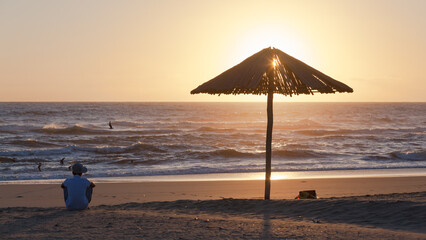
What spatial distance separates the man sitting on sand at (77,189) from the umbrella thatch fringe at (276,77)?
96.6 inches

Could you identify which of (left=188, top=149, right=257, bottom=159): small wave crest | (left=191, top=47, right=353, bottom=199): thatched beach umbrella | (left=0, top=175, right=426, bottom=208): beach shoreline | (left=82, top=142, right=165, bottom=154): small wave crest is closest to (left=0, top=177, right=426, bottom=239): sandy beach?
(left=191, top=47, right=353, bottom=199): thatched beach umbrella

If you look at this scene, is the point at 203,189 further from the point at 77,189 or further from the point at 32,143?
the point at 32,143

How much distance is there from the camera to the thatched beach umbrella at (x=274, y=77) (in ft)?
27.3

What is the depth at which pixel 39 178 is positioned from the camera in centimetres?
1680

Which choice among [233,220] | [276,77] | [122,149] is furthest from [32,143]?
[233,220]

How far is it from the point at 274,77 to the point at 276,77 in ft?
0.15

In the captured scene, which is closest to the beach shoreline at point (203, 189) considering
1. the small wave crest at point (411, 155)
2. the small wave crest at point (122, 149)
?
the small wave crest at point (411, 155)

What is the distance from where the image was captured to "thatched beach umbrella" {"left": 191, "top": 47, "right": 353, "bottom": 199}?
8312mm

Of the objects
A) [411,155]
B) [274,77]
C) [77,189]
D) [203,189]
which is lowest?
[203,189]

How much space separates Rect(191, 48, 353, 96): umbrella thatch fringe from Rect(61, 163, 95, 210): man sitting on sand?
2.45 meters

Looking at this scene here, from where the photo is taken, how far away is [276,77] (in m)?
8.65

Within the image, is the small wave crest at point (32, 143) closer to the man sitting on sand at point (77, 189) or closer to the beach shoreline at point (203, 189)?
the beach shoreline at point (203, 189)

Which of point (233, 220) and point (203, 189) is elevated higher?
point (233, 220)

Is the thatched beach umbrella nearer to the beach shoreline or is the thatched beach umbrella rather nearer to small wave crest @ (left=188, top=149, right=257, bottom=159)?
the beach shoreline
